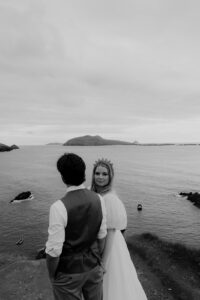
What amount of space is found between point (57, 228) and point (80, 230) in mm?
390

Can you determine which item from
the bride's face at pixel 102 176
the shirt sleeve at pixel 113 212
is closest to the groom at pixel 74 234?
the shirt sleeve at pixel 113 212

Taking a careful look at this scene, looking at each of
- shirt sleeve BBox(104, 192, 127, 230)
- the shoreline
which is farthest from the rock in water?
shirt sleeve BBox(104, 192, 127, 230)

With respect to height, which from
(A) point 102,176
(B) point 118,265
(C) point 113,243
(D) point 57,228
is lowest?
(B) point 118,265

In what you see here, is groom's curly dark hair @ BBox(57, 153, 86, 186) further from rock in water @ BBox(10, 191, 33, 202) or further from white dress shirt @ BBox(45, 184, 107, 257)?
rock in water @ BBox(10, 191, 33, 202)

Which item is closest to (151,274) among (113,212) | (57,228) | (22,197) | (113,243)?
(113,243)

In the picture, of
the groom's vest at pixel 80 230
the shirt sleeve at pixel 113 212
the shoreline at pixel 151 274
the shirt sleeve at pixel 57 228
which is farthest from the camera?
the shoreline at pixel 151 274

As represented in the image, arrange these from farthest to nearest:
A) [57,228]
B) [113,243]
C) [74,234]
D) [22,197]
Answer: [22,197] < [113,243] < [74,234] < [57,228]

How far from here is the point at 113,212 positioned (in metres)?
5.16

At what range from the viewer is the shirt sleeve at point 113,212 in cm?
517

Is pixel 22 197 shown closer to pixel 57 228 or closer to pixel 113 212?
pixel 113 212

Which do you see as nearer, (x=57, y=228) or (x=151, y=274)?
(x=57, y=228)

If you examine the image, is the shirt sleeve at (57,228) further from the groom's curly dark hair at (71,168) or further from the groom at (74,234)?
the groom's curly dark hair at (71,168)

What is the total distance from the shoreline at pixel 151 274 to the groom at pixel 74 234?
10.8 meters

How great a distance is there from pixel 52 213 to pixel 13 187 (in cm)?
6360
